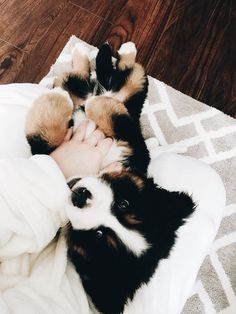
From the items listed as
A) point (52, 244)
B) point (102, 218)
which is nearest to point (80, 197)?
point (102, 218)

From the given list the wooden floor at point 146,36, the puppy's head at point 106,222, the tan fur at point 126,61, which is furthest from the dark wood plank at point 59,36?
the puppy's head at point 106,222

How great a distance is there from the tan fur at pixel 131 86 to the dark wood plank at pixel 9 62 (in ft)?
1.64

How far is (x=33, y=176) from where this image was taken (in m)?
0.94

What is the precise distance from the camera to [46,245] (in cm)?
97

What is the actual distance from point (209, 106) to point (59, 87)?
2.17 ft

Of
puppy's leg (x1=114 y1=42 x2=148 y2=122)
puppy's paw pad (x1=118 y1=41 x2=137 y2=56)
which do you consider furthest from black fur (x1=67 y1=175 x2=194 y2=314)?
puppy's paw pad (x1=118 y1=41 x2=137 y2=56)

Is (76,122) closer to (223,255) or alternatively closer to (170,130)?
(170,130)

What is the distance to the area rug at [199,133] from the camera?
1.50 meters

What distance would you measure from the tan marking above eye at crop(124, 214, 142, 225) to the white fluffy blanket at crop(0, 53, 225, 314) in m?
0.15

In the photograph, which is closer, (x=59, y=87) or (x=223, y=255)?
(x=59, y=87)

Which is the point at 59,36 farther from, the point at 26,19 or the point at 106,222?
the point at 106,222

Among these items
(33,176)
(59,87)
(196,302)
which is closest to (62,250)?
(33,176)

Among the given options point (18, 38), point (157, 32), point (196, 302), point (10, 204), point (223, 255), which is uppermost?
point (157, 32)

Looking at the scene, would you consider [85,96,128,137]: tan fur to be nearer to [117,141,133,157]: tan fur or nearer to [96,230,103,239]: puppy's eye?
[117,141,133,157]: tan fur
